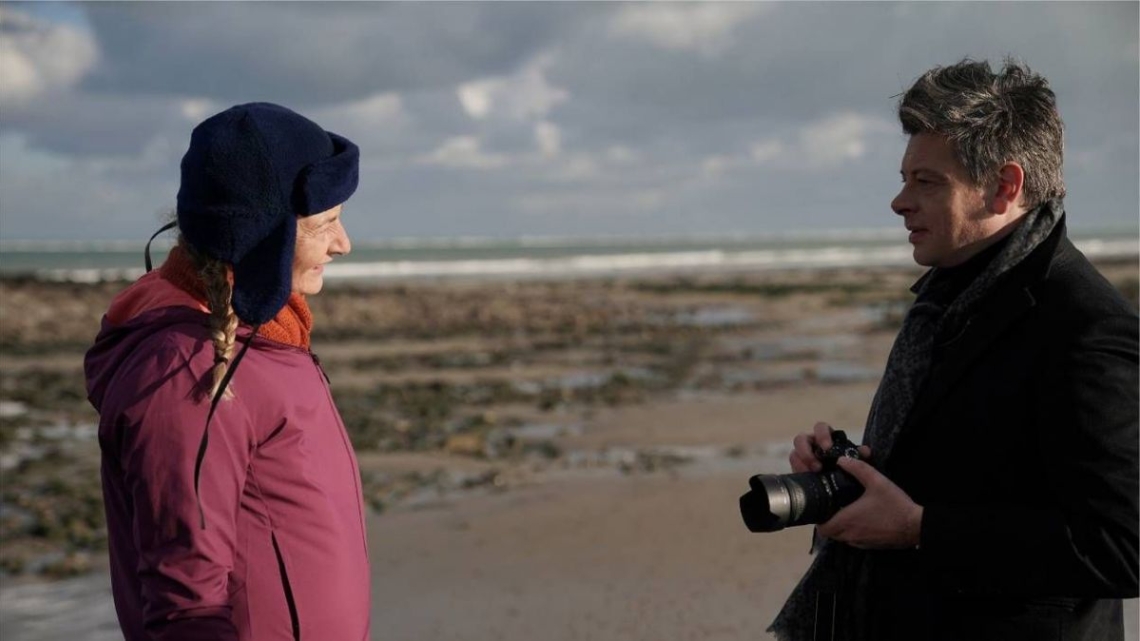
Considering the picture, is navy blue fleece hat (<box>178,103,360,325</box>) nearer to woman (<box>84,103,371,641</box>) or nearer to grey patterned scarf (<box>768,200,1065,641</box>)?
woman (<box>84,103,371,641</box>)

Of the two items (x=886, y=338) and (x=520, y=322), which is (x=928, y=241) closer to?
(x=886, y=338)

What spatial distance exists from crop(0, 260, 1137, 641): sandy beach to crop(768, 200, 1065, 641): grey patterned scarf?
296 centimetres

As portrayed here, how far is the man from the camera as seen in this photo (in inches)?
81.3

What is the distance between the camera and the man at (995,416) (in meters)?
2.06

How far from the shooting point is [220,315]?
206 centimetres

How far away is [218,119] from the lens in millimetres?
2111

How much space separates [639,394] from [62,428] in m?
6.04

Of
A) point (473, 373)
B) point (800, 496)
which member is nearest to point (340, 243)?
point (800, 496)

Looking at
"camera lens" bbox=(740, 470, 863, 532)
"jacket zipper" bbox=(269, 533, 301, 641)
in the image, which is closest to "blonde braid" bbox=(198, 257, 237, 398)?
"jacket zipper" bbox=(269, 533, 301, 641)

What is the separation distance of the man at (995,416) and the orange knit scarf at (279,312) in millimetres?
1130

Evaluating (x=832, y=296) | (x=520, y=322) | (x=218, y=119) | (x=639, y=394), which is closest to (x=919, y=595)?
(x=218, y=119)

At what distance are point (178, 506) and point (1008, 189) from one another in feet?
5.57

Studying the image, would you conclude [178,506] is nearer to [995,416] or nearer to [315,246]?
[315,246]

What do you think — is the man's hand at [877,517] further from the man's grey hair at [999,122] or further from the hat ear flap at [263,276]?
the hat ear flap at [263,276]
